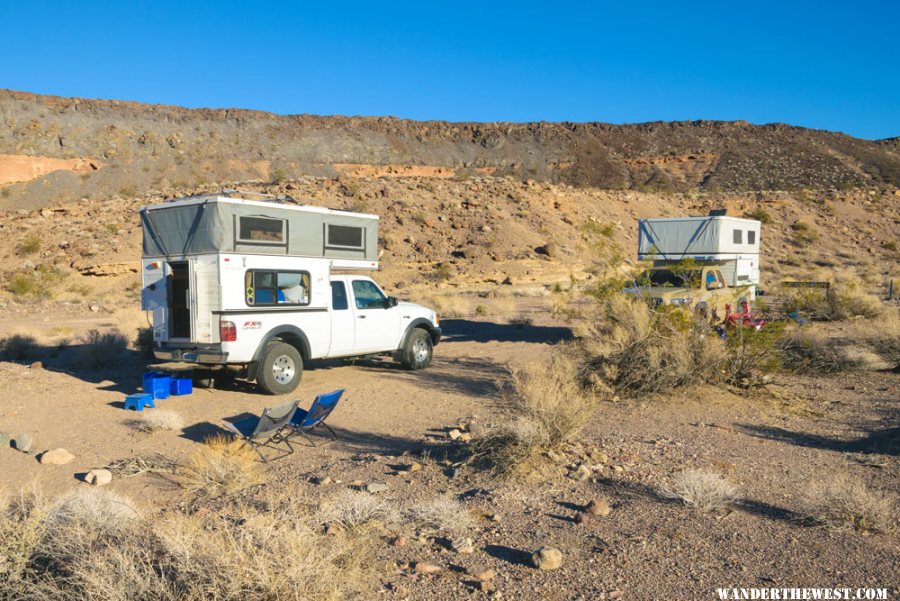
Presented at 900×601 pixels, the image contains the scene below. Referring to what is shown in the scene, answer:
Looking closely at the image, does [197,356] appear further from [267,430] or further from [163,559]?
[163,559]

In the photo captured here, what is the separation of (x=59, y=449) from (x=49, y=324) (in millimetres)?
16395

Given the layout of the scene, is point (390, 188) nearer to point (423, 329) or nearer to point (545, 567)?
point (423, 329)

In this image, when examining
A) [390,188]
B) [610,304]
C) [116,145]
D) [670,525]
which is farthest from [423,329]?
[116,145]

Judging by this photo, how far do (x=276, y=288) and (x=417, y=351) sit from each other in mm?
3419

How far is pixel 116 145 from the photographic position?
64.9m

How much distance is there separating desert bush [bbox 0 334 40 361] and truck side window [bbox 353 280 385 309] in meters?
7.97

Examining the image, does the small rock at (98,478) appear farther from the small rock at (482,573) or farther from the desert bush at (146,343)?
the desert bush at (146,343)

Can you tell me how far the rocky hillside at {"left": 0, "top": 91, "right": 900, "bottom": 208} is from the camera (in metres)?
60.4

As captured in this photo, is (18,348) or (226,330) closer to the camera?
(226,330)

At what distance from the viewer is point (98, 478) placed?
6.83 metres

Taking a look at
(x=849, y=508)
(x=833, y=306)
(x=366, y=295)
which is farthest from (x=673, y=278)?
(x=849, y=508)

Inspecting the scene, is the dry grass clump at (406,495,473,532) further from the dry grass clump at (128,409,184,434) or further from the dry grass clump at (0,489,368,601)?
the dry grass clump at (128,409,184,434)

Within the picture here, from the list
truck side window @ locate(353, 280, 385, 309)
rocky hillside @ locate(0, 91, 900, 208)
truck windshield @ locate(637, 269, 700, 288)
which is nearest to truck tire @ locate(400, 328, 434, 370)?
truck side window @ locate(353, 280, 385, 309)

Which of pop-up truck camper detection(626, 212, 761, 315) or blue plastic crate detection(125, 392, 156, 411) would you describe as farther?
pop-up truck camper detection(626, 212, 761, 315)
